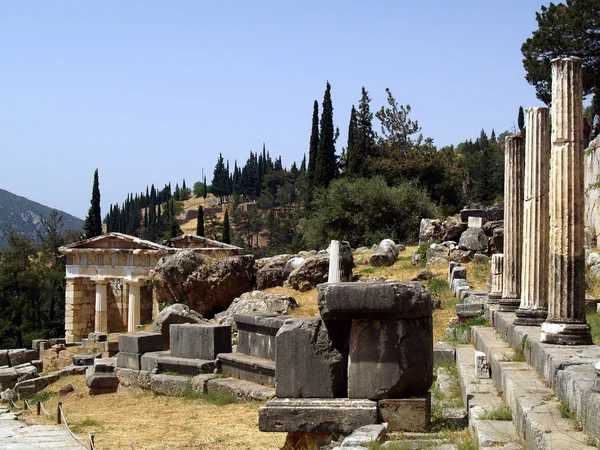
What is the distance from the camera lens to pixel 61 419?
1156 cm

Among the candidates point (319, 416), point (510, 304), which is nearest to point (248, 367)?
point (510, 304)

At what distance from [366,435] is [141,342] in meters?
8.83

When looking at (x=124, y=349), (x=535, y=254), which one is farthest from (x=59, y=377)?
(x=535, y=254)

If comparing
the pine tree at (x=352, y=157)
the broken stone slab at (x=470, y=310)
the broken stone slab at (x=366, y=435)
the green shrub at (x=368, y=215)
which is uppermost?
the pine tree at (x=352, y=157)

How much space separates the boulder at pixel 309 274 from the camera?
77.4 ft

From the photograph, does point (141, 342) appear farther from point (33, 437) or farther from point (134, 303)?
point (134, 303)

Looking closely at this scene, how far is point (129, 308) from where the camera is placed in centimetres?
3444

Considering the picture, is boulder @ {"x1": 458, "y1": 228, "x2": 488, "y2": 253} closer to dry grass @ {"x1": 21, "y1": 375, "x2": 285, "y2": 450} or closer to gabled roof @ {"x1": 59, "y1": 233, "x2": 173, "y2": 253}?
gabled roof @ {"x1": 59, "y1": 233, "x2": 173, "y2": 253}

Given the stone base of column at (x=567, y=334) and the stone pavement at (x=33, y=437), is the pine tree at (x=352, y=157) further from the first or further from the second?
the stone base of column at (x=567, y=334)

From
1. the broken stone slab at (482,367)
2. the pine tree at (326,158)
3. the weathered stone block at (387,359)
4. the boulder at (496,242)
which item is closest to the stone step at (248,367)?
the broken stone slab at (482,367)

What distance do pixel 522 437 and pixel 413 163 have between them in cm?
3771

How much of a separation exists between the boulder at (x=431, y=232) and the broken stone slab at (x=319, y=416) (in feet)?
74.3

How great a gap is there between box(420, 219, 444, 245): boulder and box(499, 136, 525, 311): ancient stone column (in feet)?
53.2

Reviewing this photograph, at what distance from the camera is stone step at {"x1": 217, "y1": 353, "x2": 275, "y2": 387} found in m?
11.2
